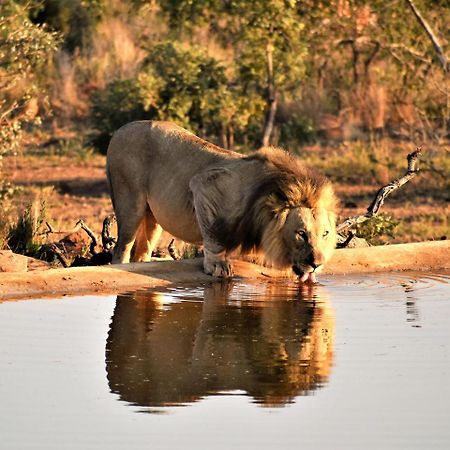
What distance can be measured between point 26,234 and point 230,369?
17.3 feet

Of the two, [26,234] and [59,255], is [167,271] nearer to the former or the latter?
[59,255]

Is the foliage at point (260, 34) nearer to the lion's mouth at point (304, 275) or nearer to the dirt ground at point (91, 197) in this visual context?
the dirt ground at point (91, 197)

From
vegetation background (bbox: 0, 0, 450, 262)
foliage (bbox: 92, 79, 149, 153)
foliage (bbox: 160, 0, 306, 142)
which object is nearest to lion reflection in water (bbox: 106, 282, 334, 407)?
vegetation background (bbox: 0, 0, 450, 262)

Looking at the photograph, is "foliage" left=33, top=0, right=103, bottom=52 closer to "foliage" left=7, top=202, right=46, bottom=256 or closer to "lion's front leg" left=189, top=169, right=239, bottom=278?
"foliage" left=7, top=202, right=46, bottom=256

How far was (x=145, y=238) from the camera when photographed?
1152 centimetres

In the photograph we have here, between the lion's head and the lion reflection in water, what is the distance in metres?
0.27

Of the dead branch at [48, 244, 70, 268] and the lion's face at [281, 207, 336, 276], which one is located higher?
the lion's face at [281, 207, 336, 276]

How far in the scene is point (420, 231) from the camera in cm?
1518

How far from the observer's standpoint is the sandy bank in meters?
9.43

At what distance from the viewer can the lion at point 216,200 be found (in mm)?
9664

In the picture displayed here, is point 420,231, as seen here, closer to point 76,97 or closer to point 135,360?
point 135,360

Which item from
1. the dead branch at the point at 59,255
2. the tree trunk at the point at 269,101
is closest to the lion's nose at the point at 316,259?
the dead branch at the point at 59,255

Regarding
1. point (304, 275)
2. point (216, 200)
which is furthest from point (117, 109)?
point (304, 275)

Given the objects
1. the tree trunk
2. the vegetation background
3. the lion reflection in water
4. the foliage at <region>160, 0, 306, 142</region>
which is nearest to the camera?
the lion reflection in water
